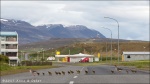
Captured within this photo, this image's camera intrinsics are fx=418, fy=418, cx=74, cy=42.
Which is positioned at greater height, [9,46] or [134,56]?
[9,46]

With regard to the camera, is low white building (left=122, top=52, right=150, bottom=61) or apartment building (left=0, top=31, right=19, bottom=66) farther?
low white building (left=122, top=52, right=150, bottom=61)

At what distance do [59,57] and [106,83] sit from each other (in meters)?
169

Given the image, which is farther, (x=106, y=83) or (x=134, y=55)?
(x=134, y=55)

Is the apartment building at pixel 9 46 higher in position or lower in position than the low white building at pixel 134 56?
higher

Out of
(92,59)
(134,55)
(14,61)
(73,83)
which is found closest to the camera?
(73,83)

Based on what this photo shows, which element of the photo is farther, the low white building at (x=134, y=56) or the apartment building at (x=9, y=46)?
the low white building at (x=134, y=56)

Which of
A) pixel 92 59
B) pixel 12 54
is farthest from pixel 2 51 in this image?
pixel 92 59

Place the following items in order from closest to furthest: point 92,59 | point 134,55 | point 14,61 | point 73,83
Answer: point 73,83 < point 14,61 < point 134,55 < point 92,59

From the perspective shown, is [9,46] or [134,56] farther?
[134,56]

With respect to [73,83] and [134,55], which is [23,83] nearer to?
[73,83]

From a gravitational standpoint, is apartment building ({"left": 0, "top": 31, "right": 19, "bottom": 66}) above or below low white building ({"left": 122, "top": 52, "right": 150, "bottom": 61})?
above

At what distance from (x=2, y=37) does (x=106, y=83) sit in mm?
93170

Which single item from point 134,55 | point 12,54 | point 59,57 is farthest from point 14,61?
point 59,57

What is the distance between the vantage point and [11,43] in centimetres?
11300
